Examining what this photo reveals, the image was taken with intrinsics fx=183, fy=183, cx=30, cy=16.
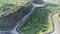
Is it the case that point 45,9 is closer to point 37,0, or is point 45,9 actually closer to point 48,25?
point 37,0

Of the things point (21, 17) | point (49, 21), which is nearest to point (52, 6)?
point (49, 21)

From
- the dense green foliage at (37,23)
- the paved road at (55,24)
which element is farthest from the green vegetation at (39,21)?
the paved road at (55,24)

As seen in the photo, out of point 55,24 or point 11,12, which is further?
point 11,12

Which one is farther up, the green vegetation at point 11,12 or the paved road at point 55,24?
the green vegetation at point 11,12

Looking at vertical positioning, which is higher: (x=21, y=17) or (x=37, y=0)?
(x=37, y=0)

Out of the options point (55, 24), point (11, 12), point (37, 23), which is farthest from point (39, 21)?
point (11, 12)

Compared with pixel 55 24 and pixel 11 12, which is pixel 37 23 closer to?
pixel 55 24

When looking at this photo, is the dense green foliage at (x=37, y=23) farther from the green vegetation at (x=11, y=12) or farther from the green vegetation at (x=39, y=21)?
the green vegetation at (x=11, y=12)

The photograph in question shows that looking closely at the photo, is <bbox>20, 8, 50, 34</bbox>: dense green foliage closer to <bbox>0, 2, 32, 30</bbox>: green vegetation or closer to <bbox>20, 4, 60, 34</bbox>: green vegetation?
<bbox>20, 4, 60, 34</bbox>: green vegetation
